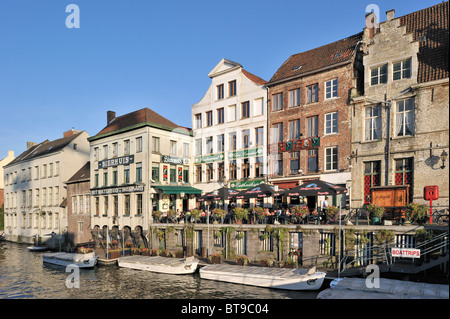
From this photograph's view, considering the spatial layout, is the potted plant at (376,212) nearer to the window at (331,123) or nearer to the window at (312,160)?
the window at (312,160)

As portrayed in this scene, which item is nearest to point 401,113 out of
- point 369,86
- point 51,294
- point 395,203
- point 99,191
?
point 369,86

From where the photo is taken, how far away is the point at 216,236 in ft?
100

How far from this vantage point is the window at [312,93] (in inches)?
1264

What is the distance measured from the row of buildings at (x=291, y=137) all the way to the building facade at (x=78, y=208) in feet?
0.74

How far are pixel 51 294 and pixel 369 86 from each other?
93.8 ft

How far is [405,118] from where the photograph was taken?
26844mm

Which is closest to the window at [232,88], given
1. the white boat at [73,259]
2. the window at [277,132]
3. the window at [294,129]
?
the window at [277,132]

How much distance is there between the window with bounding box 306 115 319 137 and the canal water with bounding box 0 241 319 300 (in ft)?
52.2

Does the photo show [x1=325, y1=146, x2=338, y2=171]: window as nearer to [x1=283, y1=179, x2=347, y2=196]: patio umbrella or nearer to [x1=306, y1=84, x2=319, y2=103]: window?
[x1=306, y1=84, x2=319, y2=103]: window

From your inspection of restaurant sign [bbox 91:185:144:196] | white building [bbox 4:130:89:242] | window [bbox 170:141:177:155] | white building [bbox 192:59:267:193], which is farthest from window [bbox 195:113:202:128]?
white building [bbox 4:130:89:242]

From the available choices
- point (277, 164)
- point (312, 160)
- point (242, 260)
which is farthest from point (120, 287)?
point (312, 160)

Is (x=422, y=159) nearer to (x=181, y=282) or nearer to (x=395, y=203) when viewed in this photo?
(x=395, y=203)

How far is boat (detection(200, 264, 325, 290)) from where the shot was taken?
20641 mm

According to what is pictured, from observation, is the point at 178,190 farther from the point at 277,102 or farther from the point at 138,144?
the point at 277,102
